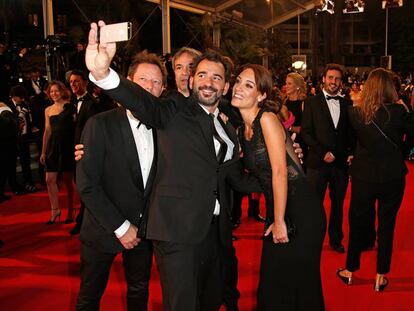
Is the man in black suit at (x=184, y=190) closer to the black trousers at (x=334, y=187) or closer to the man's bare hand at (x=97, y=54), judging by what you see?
the man's bare hand at (x=97, y=54)

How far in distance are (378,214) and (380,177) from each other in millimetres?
308

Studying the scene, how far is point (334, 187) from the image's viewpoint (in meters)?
4.51

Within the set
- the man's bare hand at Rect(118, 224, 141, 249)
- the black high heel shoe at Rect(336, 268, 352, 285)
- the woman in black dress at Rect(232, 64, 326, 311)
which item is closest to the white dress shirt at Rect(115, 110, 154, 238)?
the man's bare hand at Rect(118, 224, 141, 249)

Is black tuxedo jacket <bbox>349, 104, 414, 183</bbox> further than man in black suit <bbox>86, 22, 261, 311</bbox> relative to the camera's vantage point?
Yes

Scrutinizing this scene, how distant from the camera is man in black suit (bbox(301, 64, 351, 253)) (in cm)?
444

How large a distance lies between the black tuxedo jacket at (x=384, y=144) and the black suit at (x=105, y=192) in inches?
74.4

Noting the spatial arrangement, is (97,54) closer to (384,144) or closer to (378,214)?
(384,144)

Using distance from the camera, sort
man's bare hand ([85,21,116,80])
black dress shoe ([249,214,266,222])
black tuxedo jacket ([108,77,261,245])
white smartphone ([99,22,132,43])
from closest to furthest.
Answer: white smartphone ([99,22,132,43]), man's bare hand ([85,21,116,80]), black tuxedo jacket ([108,77,261,245]), black dress shoe ([249,214,266,222])

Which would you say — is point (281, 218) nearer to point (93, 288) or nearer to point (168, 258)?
point (168, 258)

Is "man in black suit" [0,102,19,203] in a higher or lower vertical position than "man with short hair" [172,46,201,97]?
lower

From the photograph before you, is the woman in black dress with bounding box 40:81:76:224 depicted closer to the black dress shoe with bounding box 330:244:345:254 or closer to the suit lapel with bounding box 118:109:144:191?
the black dress shoe with bounding box 330:244:345:254

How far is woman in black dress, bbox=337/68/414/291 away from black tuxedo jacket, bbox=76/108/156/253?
1.89 meters

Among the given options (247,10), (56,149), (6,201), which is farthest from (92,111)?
(247,10)

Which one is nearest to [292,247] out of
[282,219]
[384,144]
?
[282,219]
